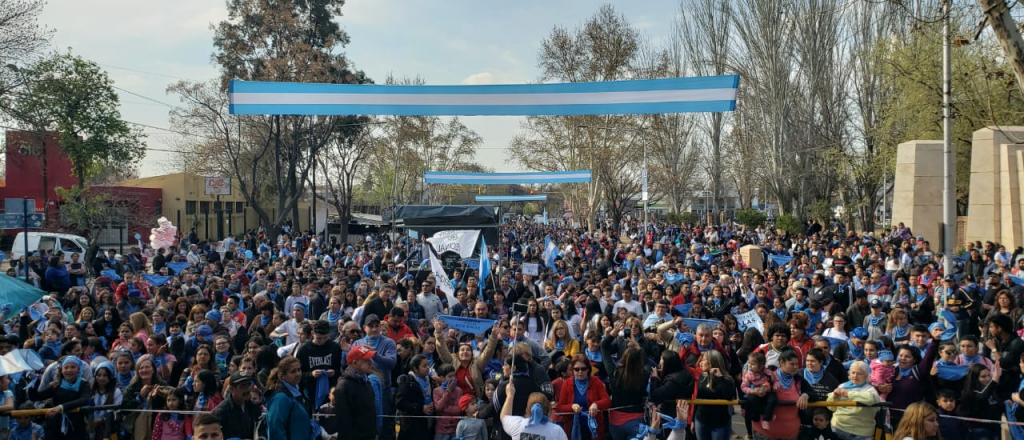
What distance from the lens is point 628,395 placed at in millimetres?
6402

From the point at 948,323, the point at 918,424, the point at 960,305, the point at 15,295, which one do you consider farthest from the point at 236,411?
the point at 960,305

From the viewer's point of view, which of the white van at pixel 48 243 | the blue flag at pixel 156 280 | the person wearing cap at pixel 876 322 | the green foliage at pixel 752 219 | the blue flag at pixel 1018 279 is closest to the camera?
the person wearing cap at pixel 876 322

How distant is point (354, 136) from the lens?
136ft

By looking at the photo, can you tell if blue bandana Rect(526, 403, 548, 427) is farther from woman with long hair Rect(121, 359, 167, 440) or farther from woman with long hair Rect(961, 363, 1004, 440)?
woman with long hair Rect(961, 363, 1004, 440)

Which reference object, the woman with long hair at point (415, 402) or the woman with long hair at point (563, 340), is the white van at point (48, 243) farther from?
the woman with long hair at point (415, 402)

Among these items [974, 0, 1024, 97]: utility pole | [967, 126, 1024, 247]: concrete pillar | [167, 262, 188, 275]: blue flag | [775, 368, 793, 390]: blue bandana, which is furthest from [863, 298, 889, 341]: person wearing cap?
[967, 126, 1024, 247]: concrete pillar

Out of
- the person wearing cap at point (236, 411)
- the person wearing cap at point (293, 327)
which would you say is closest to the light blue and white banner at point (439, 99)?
the person wearing cap at point (293, 327)

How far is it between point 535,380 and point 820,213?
3381cm

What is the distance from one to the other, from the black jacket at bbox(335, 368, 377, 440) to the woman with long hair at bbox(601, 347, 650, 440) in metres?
2.15

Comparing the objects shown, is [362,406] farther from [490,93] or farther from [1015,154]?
[1015,154]

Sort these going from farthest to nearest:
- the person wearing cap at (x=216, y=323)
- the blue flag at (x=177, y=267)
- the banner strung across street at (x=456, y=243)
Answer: the banner strung across street at (x=456, y=243)
the blue flag at (x=177, y=267)
the person wearing cap at (x=216, y=323)

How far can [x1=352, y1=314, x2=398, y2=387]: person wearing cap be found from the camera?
716cm

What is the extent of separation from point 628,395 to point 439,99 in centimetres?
507

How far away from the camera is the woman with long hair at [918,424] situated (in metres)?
4.96
